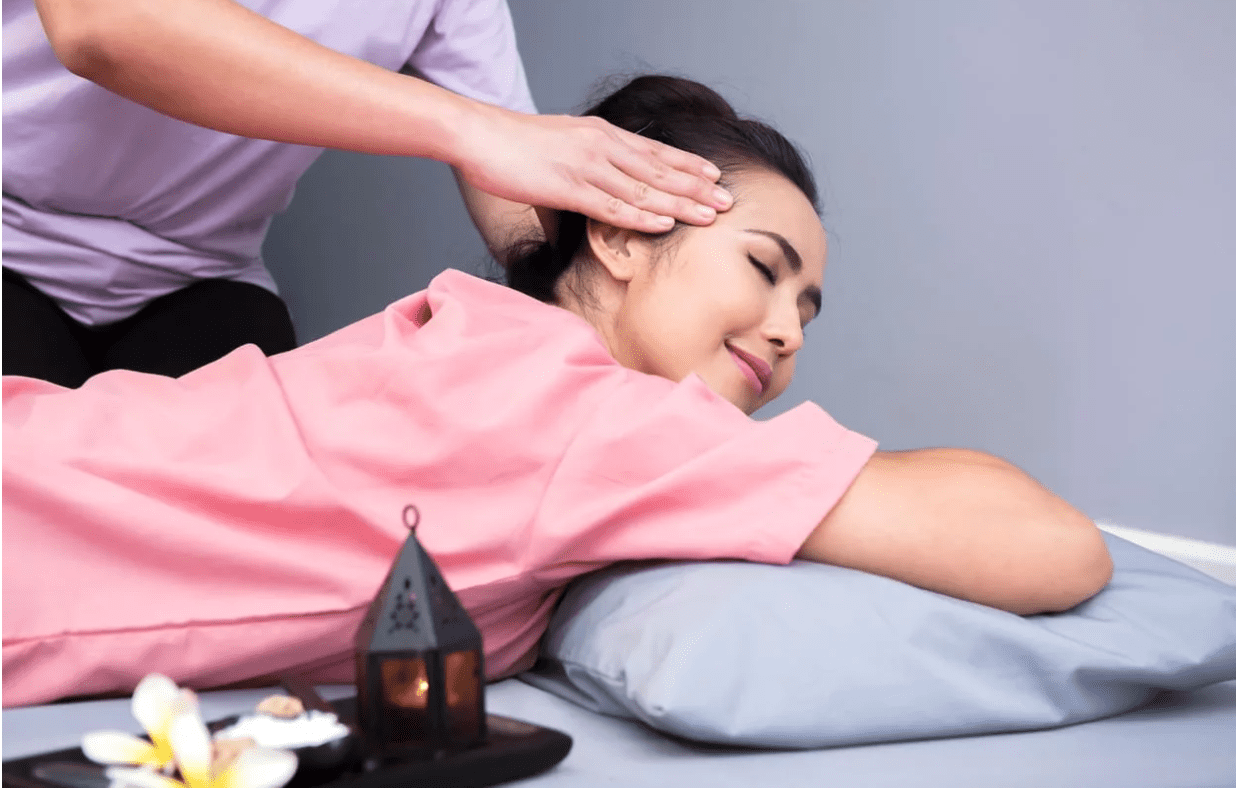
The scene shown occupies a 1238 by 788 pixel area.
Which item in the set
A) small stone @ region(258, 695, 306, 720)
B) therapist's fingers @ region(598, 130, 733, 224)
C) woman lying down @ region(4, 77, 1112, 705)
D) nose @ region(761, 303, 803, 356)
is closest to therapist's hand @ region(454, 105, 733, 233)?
therapist's fingers @ region(598, 130, 733, 224)

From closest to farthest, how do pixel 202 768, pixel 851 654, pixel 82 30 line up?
pixel 202 768, pixel 851 654, pixel 82 30

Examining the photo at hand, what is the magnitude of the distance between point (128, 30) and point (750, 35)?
3.99 feet

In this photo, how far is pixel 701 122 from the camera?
1340mm

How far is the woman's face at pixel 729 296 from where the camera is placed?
1.17 metres

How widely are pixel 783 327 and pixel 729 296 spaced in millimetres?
66

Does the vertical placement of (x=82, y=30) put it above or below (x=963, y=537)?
above

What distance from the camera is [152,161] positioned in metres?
1.46

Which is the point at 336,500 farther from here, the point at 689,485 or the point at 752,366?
the point at 752,366

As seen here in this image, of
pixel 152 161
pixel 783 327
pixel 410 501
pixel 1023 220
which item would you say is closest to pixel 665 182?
pixel 783 327

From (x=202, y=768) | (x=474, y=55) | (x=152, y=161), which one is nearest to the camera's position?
(x=202, y=768)

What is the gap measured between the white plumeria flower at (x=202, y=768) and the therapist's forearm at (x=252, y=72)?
2.24 feet

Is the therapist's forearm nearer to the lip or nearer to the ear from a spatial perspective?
the ear

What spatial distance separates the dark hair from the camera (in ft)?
4.24

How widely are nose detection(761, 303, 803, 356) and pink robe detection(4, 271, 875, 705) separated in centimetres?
26
